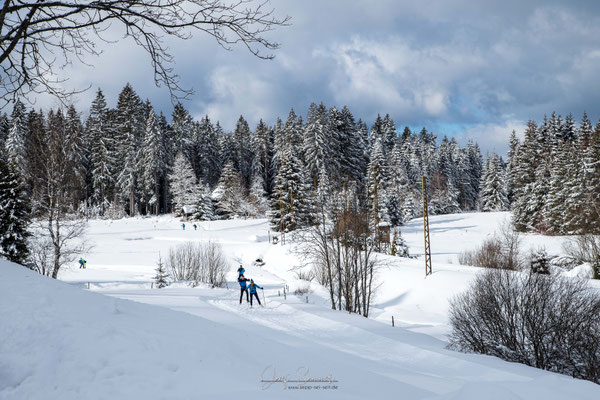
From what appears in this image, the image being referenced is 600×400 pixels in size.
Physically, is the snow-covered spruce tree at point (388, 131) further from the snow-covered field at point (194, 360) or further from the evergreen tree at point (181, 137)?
the snow-covered field at point (194, 360)

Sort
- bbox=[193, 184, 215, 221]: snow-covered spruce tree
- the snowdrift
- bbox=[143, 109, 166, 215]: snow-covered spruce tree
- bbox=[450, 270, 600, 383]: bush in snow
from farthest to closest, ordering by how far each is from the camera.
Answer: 1. bbox=[143, 109, 166, 215]: snow-covered spruce tree
2. bbox=[193, 184, 215, 221]: snow-covered spruce tree
3. bbox=[450, 270, 600, 383]: bush in snow
4. the snowdrift

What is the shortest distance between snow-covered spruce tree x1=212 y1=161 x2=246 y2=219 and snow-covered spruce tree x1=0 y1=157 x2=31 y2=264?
3809cm

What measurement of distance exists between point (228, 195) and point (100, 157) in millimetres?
22243

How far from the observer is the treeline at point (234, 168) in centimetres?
4797

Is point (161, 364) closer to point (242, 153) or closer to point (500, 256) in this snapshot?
point (500, 256)

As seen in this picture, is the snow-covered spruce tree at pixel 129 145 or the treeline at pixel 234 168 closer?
the treeline at pixel 234 168

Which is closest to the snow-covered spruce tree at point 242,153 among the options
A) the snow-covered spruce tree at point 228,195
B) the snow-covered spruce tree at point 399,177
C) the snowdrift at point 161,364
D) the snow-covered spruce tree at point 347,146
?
the snow-covered spruce tree at point 228,195

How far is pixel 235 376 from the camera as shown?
15.9 feet

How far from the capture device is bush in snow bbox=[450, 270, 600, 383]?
11913 mm

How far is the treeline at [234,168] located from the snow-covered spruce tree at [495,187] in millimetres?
225

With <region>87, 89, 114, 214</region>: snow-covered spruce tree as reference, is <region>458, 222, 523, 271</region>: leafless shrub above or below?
below

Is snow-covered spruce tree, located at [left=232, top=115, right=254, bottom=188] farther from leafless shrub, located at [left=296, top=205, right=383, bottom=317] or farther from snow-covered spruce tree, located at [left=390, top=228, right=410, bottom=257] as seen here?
leafless shrub, located at [left=296, top=205, right=383, bottom=317]

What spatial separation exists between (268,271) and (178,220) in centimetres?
2593

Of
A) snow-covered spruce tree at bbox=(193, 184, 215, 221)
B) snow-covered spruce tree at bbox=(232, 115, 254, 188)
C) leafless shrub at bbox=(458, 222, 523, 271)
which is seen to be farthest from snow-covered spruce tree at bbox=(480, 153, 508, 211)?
snow-covered spruce tree at bbox=(193, 184, 215, 221)
